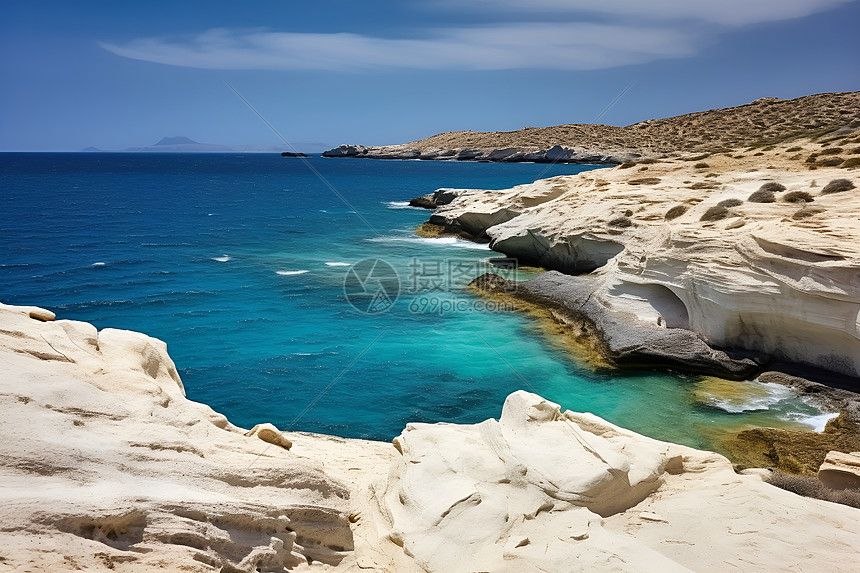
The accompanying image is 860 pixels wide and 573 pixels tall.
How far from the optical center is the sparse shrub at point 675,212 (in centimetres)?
2468

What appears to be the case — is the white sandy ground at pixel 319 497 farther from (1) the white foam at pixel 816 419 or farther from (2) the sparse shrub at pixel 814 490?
(1) the white foam at pixel 816 419

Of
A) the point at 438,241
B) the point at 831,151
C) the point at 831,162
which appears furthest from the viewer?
the point at 438,241

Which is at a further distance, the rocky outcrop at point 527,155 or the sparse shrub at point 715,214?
the rocky outcrop at point 527,155

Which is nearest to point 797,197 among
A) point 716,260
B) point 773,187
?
point 773,187

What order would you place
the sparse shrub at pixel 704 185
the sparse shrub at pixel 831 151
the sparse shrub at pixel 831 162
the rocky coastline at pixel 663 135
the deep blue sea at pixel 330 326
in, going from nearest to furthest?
the deep blue sea at pixel 330 326 → the sparse shrub at pixel 831 162 → the sparse shrub at pixel 704 185 → the sparse shrub at pixel 831 151 → the rocky coastline at pixel 663 135

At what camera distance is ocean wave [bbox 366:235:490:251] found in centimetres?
3981

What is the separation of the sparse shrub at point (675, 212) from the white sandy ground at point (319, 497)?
16.8 meters

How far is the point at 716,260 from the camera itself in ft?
61.4

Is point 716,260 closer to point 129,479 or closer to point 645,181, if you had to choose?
point 645,181

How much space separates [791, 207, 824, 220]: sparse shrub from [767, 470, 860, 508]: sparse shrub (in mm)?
11331

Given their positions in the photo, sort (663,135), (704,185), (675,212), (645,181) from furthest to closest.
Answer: (663,135) → (645,181) → (704,185) → (675,212)

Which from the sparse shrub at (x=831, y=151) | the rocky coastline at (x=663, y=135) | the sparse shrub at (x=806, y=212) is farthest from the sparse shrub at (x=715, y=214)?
the rocky coastline at (x=663, y=135)

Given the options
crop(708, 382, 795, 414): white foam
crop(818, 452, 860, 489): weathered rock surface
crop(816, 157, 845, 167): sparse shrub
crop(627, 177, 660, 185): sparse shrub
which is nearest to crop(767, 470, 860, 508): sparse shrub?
crop(818, 452, 860, 489): weathered rock surface

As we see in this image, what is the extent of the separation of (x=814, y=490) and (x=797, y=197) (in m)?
14.9
